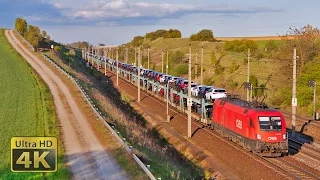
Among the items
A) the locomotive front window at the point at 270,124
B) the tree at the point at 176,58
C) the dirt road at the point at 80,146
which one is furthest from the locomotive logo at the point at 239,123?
the tree at the point at 176,58

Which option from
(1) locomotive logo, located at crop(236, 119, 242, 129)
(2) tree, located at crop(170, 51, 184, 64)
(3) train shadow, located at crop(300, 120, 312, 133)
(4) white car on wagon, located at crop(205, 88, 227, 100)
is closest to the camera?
(1) locomotive logo, located at crop(236, 119, 242, 129)

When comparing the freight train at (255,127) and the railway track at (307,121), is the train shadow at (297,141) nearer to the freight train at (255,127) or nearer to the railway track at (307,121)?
the freight train at (255,127)

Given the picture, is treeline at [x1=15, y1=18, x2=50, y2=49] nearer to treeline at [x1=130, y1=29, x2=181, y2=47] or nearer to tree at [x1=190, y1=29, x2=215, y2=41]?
tree at [x1=190, y1=29, x2=215, y2=41]

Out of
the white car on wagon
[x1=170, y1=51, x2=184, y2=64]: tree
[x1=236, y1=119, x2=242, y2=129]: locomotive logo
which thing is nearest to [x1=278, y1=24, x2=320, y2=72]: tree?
the white car on wagon

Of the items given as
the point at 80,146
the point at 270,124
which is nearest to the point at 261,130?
the point at 270,124

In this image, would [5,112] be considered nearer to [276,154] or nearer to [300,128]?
[276,154]

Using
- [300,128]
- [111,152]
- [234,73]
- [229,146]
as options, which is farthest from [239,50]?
[111,152]
